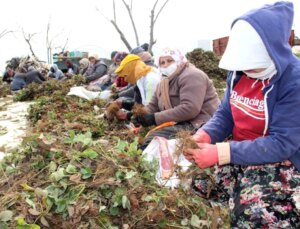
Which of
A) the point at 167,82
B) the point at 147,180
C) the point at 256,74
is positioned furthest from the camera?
the point at 167,82

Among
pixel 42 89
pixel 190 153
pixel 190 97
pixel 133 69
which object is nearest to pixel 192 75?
pixel 190 97

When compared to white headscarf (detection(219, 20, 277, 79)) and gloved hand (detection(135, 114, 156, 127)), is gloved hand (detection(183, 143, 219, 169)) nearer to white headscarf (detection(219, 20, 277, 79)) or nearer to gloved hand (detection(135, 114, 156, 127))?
white headscarf (detection(219, 20, 277, 79))

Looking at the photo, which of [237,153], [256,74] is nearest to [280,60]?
[256,74]

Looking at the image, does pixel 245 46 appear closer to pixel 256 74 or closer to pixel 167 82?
pixel 256 74

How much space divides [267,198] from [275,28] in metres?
0.72

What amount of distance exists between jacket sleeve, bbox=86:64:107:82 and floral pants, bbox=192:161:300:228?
7.20 metres

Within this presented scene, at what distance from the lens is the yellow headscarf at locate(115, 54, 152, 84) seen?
14.2ft

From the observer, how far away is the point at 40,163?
6.64 feet

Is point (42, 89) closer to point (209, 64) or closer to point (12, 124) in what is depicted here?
point (12, 124)

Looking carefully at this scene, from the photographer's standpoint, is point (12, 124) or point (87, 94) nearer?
point (12, 124)

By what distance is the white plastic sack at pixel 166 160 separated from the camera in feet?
6.73

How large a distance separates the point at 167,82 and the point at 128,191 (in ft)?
5.71

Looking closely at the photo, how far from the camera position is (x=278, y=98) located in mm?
1685

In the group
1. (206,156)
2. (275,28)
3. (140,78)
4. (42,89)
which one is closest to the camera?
(275,28)
